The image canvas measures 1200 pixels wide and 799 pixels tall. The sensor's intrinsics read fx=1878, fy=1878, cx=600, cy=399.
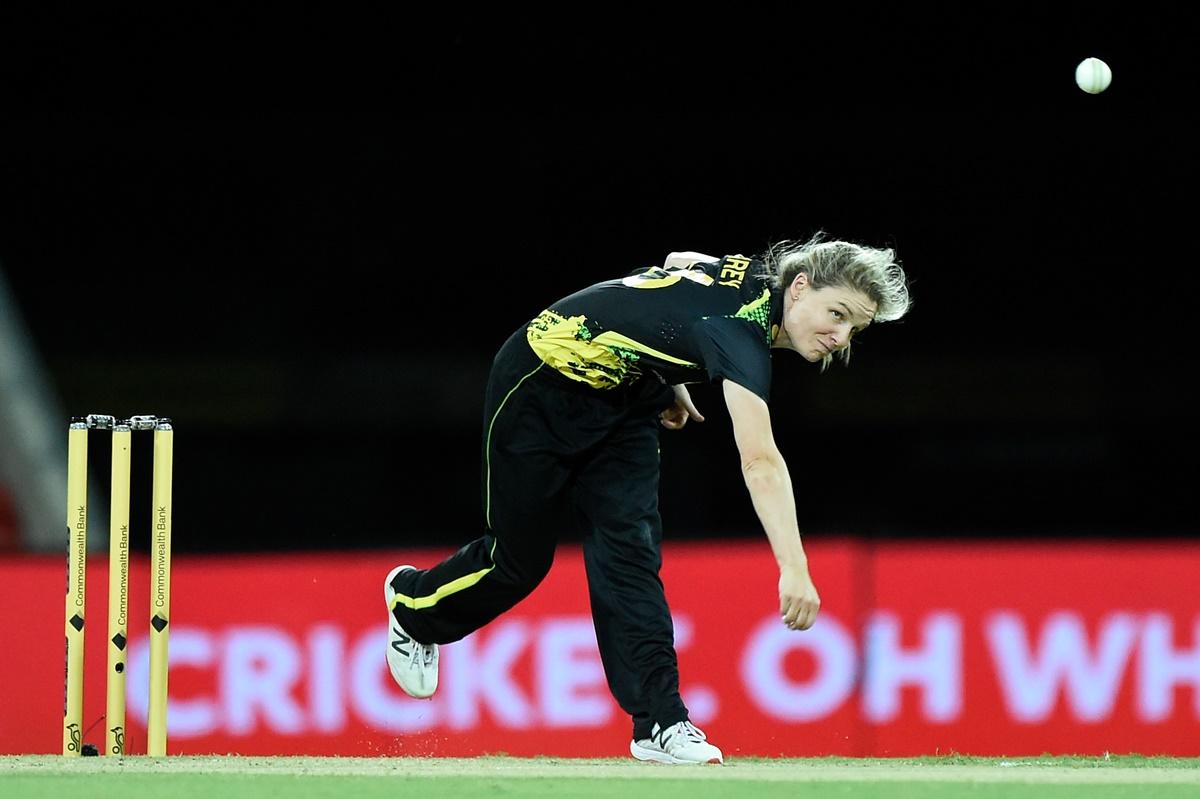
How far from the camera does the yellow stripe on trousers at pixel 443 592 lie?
A: 12.5 feet

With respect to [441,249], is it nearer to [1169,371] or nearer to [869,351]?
[869,351]

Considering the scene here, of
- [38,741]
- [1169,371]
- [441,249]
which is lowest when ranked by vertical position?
[38,741]

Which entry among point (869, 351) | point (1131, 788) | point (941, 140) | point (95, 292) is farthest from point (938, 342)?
point (1131, 788)

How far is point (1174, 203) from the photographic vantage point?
9250 mm

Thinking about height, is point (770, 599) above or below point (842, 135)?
below

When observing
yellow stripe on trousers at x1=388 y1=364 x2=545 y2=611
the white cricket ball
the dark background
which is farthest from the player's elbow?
the dark background

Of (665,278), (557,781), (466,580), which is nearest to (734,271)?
(665,278)

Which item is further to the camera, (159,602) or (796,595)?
(159,602)

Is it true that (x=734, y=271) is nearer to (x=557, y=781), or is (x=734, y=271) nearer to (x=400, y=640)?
(x=557, y=781)

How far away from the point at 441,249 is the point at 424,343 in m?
0.48

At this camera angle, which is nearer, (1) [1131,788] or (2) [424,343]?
(1) [1131,788]

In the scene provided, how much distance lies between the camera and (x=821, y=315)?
136 inches

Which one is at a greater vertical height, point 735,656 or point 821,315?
point 821,315

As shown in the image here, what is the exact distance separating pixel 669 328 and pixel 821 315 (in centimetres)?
28
